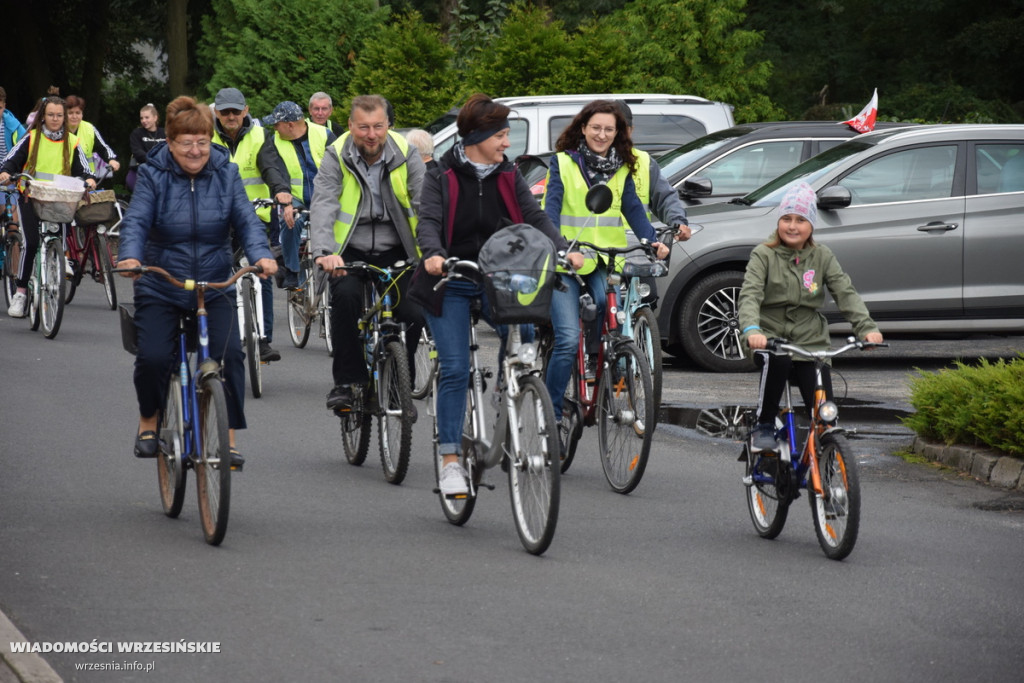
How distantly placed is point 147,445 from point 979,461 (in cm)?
437

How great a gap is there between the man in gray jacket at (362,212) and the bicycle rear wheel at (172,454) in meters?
1.31

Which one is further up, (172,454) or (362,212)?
(362,212)

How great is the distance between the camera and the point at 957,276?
1263 cm

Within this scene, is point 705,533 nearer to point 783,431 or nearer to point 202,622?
point 783,431

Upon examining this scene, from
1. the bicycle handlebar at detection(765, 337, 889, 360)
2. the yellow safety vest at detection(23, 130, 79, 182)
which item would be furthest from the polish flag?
the bicycle handlebar at detection(765, 337, 889, 360)

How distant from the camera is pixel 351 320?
8.42m

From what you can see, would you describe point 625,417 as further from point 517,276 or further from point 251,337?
point 251,337

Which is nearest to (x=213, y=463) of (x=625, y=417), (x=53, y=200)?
(x=625, y=417)

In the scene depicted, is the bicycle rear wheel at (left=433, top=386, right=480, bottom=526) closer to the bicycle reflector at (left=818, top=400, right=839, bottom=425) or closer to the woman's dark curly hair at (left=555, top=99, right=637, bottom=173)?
the bicycle reflector at (left=818, top=400, right=839, bottom=425)

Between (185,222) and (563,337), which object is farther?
(563,337)

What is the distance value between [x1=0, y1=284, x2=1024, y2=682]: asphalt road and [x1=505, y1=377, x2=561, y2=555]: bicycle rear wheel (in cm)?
13

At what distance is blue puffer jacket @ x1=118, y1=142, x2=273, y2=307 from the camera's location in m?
7.00

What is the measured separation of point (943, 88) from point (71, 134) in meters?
22.6

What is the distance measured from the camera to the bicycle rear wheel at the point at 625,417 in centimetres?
788
